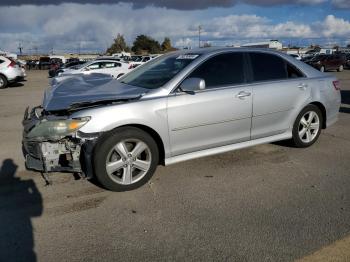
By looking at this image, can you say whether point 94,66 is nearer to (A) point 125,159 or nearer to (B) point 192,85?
(B) point 192,85

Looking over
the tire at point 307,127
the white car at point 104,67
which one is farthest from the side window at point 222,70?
the white car at point 104,67

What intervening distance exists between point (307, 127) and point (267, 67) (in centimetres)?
125

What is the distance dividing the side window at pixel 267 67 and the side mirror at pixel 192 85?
44.7 inches

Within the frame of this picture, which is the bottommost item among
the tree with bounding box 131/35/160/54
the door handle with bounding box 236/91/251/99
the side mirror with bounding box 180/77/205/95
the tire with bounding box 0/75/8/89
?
the tire with bounding box 0/75/8/89

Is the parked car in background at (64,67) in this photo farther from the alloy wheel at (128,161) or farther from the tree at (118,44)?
the tree at (118,44)

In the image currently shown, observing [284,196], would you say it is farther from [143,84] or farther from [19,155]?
[19,155]

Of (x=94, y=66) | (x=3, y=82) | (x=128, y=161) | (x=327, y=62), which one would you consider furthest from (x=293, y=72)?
(x=327, y=62)

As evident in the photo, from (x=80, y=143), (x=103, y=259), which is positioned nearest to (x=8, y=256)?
(x=103, y=259)

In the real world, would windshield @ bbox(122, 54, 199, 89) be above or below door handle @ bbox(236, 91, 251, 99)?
above

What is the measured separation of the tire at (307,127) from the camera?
5699mm

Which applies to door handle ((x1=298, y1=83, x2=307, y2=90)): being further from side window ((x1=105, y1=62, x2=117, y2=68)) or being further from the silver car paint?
side window ((x1=105, y1=62, x2=117, y2=68))

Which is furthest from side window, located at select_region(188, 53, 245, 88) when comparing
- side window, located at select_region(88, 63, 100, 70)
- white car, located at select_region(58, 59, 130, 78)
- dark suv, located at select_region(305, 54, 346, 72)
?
dark suv, located at select_region(305, 54, 346, 72)

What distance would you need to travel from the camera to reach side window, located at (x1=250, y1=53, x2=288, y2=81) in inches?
207

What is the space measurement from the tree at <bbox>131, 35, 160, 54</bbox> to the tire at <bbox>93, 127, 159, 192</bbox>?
95335 mm
